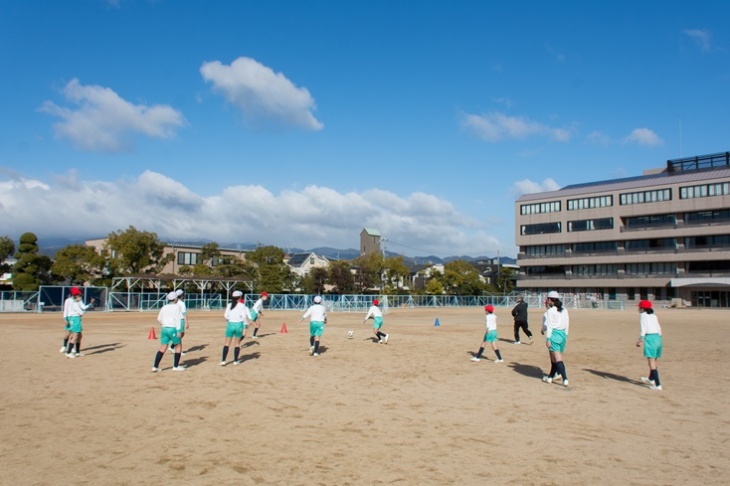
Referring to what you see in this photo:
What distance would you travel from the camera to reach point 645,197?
2945 inches

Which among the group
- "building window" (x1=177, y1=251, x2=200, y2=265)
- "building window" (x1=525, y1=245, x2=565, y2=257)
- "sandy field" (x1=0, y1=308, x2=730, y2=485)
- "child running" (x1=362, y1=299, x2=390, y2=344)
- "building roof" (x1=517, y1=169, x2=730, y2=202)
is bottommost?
"sandy field" (x1=0, y1=308, x2=730, y2=485)

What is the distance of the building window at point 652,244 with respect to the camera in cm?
7262

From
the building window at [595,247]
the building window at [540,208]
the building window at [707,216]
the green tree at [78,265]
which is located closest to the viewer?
the green tree at [78,265]

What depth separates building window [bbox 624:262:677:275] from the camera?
238 feet

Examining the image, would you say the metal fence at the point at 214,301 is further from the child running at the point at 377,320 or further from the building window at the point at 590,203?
the child running at the point at 377,320

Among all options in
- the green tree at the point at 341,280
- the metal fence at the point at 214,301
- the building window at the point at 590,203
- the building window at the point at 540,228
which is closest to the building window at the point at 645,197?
the building window at the point at 590,203

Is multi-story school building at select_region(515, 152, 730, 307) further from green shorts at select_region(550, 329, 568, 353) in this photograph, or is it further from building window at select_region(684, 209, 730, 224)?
green shorts at select_region(550, 329, 568, 353)

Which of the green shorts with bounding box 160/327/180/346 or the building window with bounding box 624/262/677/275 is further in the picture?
the building window with bounding box 624/262/677/275

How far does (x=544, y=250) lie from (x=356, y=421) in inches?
3295

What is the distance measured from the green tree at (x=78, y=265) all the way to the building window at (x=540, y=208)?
6374 cm

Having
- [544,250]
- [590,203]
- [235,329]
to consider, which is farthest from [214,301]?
[590,203]

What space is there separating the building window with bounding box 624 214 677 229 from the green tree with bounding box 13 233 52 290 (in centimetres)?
7444

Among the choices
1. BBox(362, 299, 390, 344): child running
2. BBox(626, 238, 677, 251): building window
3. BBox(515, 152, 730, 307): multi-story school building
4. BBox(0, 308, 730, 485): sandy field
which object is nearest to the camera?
BBox(0, 308, 730, 485): sandy field

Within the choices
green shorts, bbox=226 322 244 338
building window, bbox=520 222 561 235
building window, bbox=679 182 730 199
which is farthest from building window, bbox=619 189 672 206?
green shorts, bbox=226 322 244 338
